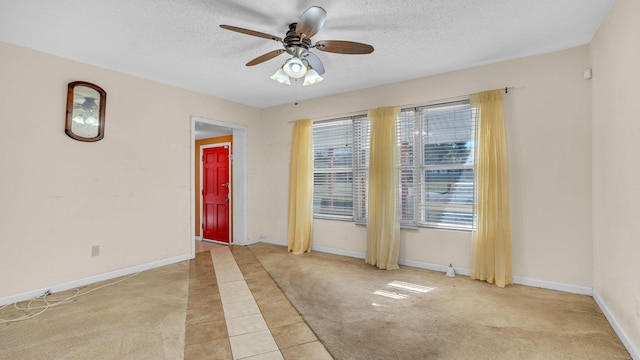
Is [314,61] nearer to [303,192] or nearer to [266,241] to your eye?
[303,192]

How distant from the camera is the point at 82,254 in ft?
10.9

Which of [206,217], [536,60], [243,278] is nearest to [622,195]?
[536,60]

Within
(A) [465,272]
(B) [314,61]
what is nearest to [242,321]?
(B) [314,61]

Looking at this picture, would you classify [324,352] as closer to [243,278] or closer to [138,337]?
[138,337]

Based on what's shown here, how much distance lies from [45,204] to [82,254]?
67 centimetres

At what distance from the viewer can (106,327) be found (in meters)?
2.37

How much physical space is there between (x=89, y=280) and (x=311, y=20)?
3.71m

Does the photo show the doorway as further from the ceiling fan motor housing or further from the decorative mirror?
the ceiling fan motor housing

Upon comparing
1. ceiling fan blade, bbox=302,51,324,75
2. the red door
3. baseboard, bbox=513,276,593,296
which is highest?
ceiling fan blade, bbox=302,51,324,75

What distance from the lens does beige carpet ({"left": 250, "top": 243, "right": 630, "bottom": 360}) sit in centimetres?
203

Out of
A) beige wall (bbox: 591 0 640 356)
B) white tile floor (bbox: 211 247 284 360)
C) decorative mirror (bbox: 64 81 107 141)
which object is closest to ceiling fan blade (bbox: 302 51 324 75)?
beige wall (bbox: 591 0 640 356)

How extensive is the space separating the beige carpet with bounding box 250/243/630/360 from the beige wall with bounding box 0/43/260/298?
1960mm

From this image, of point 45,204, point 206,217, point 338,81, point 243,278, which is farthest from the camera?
point 206,217

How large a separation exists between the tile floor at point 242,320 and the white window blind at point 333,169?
156 centimetres
